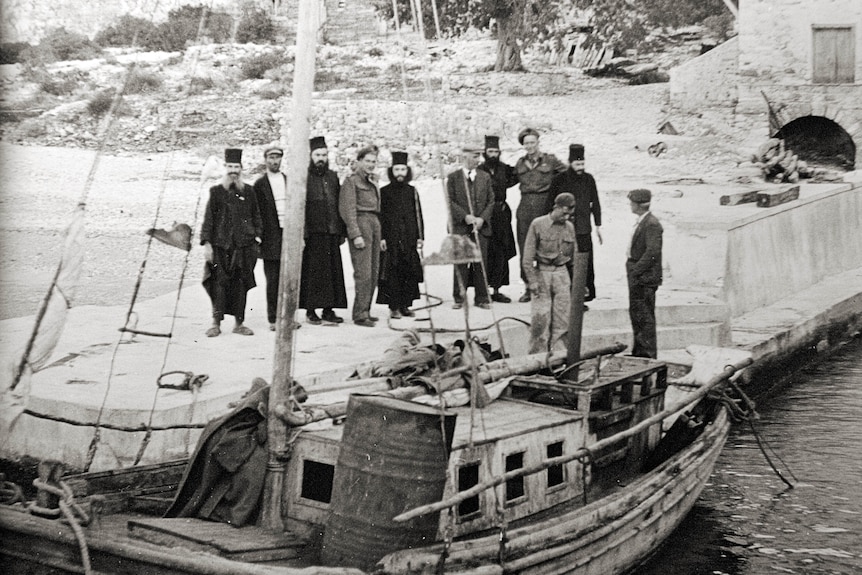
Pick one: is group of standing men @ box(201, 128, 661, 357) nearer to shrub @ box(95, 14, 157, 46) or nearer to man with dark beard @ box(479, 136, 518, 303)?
man with dark beard @ box(479, 136, 518, 303)

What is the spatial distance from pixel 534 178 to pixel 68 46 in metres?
13.6

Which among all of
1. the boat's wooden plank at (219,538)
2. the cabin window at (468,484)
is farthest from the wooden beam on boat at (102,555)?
the cabin window at (468,484)

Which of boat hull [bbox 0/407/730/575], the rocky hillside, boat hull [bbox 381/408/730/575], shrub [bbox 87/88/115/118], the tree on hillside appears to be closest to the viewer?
boat hull [bbox 0/407/730/575]

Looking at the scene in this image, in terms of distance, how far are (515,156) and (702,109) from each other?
7106 millimetres

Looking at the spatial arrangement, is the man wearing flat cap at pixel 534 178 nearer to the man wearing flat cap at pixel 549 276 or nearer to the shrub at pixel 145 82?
the man wearing flat cap at pixel 549 276

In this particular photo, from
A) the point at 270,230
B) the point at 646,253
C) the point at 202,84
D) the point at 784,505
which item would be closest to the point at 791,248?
the point at 646,253

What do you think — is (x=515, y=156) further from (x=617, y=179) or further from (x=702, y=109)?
(x=702, y=109)

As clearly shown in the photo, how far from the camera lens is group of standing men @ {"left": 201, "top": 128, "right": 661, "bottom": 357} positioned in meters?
12.0

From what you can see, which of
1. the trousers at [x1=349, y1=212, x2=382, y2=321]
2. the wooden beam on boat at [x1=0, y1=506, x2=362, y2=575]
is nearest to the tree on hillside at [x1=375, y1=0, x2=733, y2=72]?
the trousers at [x1=349, y1=212, x2=382, y2=321]

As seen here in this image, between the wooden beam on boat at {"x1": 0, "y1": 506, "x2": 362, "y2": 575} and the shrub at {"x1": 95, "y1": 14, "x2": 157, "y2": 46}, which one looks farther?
the shrub at {"x1": 95, "y1": 14, "x2": 157, "y2": 46}

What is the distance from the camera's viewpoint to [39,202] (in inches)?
769

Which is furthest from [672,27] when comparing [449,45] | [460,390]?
[460,390]

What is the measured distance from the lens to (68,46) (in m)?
23.4

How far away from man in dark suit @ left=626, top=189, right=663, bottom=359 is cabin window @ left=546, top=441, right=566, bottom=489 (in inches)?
170
